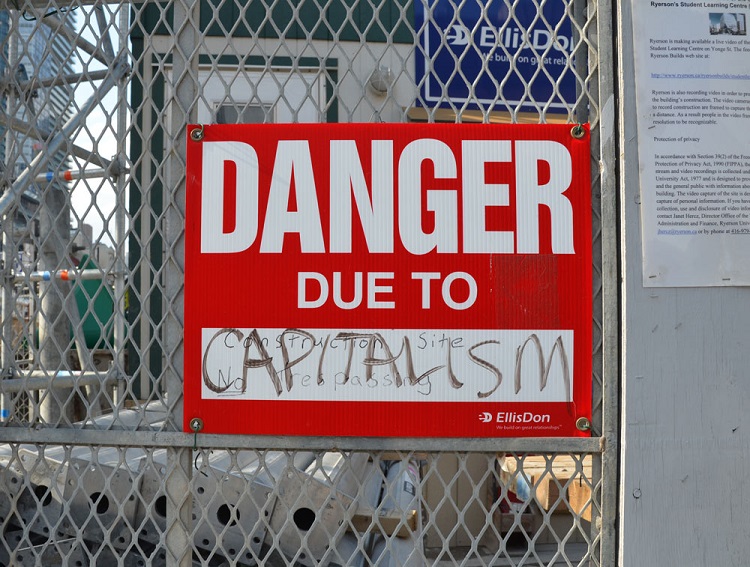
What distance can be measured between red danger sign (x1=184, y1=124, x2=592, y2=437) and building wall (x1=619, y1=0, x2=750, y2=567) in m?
0.16

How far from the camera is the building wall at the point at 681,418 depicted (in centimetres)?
217

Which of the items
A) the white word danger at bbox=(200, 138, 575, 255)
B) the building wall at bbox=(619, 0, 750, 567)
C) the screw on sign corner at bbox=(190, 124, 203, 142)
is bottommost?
the building wall at bbox=(619, 0, 750, 567)

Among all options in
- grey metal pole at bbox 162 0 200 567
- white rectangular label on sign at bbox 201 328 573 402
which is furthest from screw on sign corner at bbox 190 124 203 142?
white rectangular label on sign at bbox 201 328 573 402

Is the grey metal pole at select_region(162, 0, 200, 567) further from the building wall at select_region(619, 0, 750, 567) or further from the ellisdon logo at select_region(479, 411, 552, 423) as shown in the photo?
the building wall at select_region(619, 0, 750, 567)

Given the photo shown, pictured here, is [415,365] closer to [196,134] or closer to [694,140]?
[196,134]

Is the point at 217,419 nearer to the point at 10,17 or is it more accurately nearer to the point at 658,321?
the point at 658,321

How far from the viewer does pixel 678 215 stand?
86.2 inches

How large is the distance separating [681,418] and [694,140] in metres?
0.93

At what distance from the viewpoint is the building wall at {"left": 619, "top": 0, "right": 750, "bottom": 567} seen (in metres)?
2.17

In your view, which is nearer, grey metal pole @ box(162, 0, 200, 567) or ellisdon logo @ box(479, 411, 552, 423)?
ellisdon logo @ box(479, 411, 552, 423)

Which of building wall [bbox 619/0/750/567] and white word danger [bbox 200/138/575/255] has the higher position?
white word danger [bbox 200/138/575/255]

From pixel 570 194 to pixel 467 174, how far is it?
354mm

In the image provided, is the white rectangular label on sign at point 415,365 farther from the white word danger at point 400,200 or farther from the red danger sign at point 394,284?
the white word danger at point 400,200

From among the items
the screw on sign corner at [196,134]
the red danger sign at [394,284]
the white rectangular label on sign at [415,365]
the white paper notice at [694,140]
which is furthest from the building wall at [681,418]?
the screw on sign corner at [196,134]
